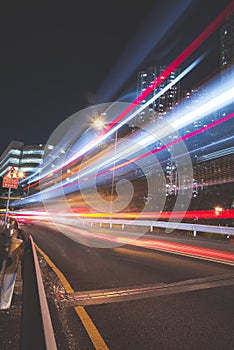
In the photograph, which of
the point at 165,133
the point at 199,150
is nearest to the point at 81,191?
the point at 165,133

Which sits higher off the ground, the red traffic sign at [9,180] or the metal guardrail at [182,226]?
the red traffic sign at [9,180]

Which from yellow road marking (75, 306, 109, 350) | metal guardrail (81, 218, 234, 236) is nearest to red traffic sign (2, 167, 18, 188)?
metal guardrail (81, 218, 234, 236)

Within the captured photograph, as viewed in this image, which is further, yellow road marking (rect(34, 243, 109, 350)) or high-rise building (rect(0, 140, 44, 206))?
high-rise building (rect(0, 140, 44, 206))

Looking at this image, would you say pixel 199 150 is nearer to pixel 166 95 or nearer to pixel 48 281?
pixel 166 95

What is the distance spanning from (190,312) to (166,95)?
6003 centimetres

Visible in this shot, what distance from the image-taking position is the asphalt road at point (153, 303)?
141 inches

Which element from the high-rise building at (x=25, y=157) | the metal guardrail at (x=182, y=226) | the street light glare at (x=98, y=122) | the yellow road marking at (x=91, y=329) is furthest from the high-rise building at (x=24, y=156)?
the yellow road marking at (x=91, y=329)

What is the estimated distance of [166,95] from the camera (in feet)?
199

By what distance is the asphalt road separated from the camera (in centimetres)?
359

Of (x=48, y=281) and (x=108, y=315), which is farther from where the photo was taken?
(x=48, y=281)

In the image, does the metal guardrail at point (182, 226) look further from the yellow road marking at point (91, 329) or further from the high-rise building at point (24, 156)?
the high-rise building at point (24, 156)

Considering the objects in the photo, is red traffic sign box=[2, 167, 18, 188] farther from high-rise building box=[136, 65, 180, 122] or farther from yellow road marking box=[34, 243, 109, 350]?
high-rise building box=[136, 65, 180, 122]

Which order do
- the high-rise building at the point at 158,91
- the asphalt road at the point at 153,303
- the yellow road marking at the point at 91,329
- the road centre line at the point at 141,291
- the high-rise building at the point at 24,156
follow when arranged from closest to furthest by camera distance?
1. the yellow road marking at the point at 91,329
2. the asphalt road at the point at 153,303
3. the road centre line at the point at 141,291
4. the high-rise building at the point at 158,91
5. the high-rise building at the point at 24,156

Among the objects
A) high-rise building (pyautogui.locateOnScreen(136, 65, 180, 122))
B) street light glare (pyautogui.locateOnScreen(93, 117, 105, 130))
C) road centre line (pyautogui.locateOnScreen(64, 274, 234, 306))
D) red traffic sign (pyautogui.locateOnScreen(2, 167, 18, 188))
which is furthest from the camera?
high-rise building (pyautogui.locateOnScreen(136, 65, 180, 122))
